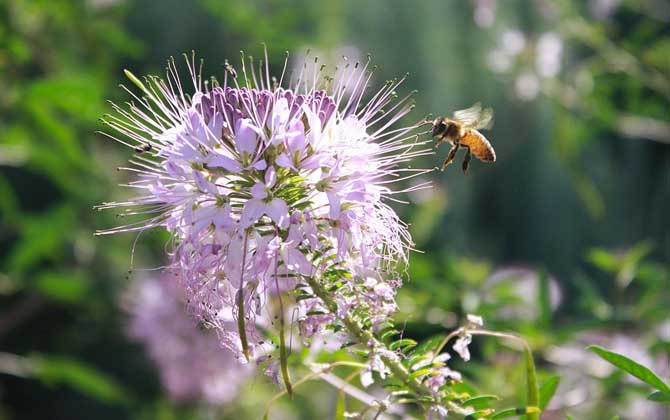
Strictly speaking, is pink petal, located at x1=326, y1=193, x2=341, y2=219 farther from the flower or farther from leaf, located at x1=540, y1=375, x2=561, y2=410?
the flower

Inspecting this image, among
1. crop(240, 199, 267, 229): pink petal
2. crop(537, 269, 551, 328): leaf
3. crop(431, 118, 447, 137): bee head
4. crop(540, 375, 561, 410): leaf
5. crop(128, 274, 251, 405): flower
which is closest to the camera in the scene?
crop(240, 199, 267, 229): pink petal

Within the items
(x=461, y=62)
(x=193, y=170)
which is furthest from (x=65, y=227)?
(x=461, y=62)

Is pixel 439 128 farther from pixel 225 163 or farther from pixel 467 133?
pixel 225 163

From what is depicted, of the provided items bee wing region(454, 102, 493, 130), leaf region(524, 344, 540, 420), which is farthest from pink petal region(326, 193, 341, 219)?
bee wing region(454, 102, 493, 130)

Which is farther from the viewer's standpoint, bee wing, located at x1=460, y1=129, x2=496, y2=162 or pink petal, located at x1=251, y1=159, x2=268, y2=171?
bee wing, located at x1=460, y1=129, x2=496, y2=162

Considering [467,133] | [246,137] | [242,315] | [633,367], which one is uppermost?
[246,137]

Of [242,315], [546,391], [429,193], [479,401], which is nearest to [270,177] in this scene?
[242,315]
